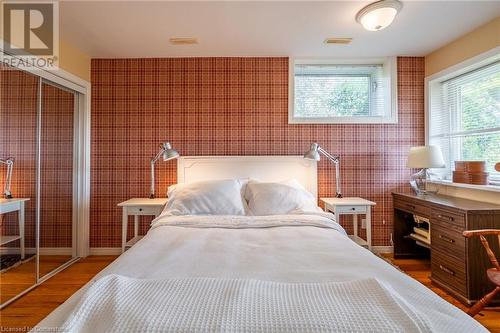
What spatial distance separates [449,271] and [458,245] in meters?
0.28

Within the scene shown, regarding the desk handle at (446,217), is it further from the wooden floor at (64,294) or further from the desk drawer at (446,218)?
the wooden floor at (64,294)

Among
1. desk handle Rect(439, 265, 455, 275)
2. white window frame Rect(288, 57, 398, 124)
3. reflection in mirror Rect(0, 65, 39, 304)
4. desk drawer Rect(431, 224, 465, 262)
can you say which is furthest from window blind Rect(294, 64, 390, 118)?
reflection in mirror Rect(0, 65, 39, 304)

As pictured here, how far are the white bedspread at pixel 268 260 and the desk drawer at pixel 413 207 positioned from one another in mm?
1053

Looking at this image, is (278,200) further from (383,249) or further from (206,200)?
(383,249)

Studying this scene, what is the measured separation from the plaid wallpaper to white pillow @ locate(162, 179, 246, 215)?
1.26 meters

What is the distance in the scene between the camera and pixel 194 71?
3.28 metres

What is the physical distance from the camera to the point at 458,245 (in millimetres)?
2193

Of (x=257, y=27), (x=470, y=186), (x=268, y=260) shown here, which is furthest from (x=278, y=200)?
(x=470, y=186)

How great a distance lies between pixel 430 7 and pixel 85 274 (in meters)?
3.94

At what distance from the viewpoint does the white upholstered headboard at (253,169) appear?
314cm

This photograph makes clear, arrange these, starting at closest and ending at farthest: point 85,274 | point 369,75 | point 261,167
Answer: point 85,274
point 261,167
point 369,75

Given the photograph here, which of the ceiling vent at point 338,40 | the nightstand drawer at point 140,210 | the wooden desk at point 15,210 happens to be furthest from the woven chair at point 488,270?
the wooden desk at point 15,210

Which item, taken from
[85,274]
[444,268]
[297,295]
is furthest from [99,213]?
[444,268]

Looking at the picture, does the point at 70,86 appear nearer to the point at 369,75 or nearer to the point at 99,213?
the point at 99,213
